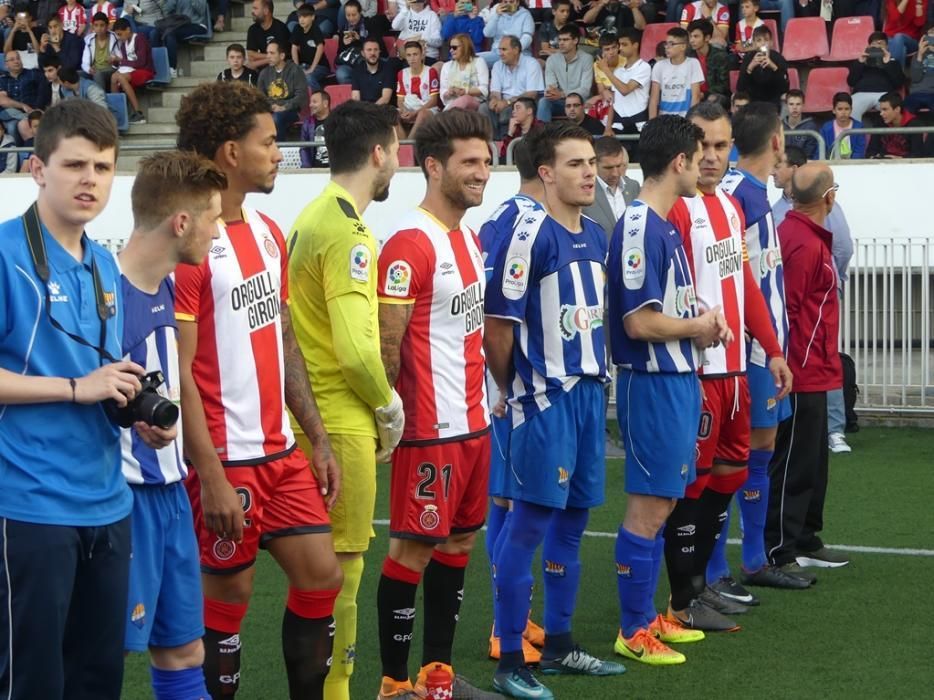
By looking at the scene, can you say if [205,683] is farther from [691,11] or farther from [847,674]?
[691,11]

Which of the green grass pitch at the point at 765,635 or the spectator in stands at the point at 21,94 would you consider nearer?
the green grass pitch at the point at 765,635

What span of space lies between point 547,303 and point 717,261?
1040 mm

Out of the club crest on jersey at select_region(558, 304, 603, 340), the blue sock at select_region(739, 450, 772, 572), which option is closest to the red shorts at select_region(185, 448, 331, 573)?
the club crest on jersey at select_region(558, 304, 603, 340)

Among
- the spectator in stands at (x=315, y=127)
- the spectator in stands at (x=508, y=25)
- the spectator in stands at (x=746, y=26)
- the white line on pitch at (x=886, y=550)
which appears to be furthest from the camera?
the spectator in stands at (x=508, y=25)

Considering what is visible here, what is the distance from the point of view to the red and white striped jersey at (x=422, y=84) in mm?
15492

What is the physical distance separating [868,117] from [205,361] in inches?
433

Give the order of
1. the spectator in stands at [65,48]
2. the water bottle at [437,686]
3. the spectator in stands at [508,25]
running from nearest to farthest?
the water bottle at [437,686] < the spectator in stands at [508,25] < the spectator in stands at [65,48]

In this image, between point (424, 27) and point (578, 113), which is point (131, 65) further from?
point (578, 113)

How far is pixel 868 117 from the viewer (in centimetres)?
1364

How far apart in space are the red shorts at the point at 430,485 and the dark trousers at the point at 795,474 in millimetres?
2608

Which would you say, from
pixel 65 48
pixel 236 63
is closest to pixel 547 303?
pixel 236 63

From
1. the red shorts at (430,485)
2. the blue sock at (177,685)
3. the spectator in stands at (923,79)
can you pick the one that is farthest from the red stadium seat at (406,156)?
the blue sock at (177,685)

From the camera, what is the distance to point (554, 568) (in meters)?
5.36

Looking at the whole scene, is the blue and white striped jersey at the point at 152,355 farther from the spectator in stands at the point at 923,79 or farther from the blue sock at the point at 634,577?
the spectator in stands at the point at 923,79
